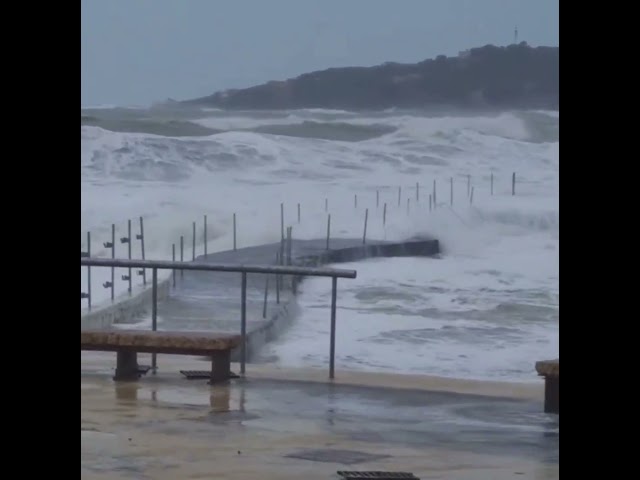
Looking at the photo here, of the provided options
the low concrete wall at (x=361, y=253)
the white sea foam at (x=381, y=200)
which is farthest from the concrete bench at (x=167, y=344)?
the white sea foam at (x=381, y=200)

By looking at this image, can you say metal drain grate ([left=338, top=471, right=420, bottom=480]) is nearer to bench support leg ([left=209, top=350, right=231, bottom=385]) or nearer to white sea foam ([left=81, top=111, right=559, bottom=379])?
bench support leg ([left=209, top=350, right=231, bottom=385])

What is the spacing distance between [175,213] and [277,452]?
772 centimetres

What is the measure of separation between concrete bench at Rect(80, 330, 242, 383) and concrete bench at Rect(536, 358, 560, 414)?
98 cm

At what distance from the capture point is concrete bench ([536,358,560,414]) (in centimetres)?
428

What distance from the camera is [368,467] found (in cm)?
346

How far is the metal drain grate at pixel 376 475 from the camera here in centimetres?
323

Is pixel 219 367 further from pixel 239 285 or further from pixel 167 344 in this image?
pixel 239 285

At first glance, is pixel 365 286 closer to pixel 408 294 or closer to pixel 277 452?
pixel 408 294

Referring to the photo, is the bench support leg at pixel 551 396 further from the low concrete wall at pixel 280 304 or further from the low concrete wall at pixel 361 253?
the low concrete wall at pixel 361 253

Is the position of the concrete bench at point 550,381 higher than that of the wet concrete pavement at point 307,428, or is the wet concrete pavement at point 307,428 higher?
the concrete bench at point 550,381

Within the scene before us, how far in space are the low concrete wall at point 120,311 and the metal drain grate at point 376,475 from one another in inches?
164

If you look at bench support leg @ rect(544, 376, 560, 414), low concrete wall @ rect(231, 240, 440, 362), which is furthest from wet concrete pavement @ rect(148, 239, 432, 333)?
bench support leg @ rect(544, 376, 560, 414)

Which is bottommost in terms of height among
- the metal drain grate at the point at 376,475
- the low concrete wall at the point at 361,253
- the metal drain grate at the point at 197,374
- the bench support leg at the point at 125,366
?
the metal drain grate at the point at 376,475
